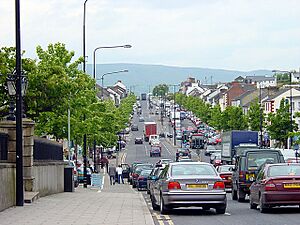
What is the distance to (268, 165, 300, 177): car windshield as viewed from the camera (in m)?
21.9

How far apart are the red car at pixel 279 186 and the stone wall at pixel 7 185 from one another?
23.7 feet

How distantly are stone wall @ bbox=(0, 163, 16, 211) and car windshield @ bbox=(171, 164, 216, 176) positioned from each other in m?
4.71

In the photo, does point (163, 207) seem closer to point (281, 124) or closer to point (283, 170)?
point (283, 170)

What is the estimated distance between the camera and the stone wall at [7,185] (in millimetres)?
21359

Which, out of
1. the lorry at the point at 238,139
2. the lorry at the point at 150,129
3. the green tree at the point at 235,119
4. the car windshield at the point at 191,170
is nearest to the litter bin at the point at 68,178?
the car windshield at the point at 191,170

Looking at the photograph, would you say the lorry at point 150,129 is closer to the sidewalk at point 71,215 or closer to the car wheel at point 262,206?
the sidewalk at point 71,215

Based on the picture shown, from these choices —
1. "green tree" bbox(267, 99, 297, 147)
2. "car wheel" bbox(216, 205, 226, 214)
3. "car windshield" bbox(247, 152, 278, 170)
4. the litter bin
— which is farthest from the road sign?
"green tree" bbox(267, 99, 297, 147)

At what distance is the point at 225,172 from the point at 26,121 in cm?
1490

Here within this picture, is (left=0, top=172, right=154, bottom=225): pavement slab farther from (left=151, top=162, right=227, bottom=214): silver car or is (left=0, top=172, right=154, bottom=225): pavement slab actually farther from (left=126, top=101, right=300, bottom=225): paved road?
(left=151, top=162, right=227, bottom=214): silver car

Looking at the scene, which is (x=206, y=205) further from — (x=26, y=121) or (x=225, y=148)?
(x=225, y=148)

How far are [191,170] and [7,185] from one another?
5.25 m

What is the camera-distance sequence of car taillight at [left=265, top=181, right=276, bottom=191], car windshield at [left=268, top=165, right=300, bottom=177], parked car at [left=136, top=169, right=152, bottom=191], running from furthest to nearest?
1. parked car at [left=136, top=169, right=152, bottom=191]
2. car windshield at [left=268, top=165, right=300, bottom=177]
3. car taillight at [left=265, top=181, right=276, bottom=191]

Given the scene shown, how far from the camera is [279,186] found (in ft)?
70.6

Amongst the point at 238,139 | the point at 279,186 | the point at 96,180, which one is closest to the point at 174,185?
the point at 279,186
